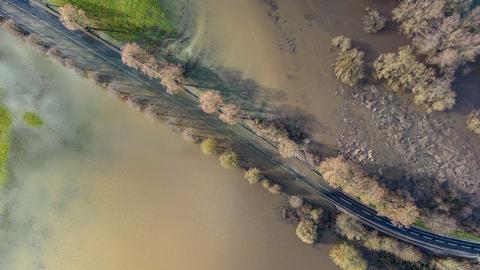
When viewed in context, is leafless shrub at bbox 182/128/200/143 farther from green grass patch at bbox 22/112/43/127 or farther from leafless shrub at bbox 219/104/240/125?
green grass patch at bbox 22/112/43/127

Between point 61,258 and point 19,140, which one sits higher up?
point 19,140

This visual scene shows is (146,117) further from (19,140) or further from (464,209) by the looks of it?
(464,209)

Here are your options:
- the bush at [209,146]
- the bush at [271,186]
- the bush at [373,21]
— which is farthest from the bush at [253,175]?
the bush at [373,21]

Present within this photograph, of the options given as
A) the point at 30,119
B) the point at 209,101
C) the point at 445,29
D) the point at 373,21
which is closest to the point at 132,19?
the point at 209,101

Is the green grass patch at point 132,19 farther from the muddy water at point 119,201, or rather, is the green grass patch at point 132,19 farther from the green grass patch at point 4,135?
the green grass patch at point 4,135

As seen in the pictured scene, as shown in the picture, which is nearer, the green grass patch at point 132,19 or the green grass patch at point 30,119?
the green grass patch at point 132,19

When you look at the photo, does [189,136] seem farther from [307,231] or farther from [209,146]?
[307,231]

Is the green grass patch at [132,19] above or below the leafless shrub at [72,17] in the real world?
above

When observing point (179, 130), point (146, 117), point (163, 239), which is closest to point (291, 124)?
point (179, 130)
